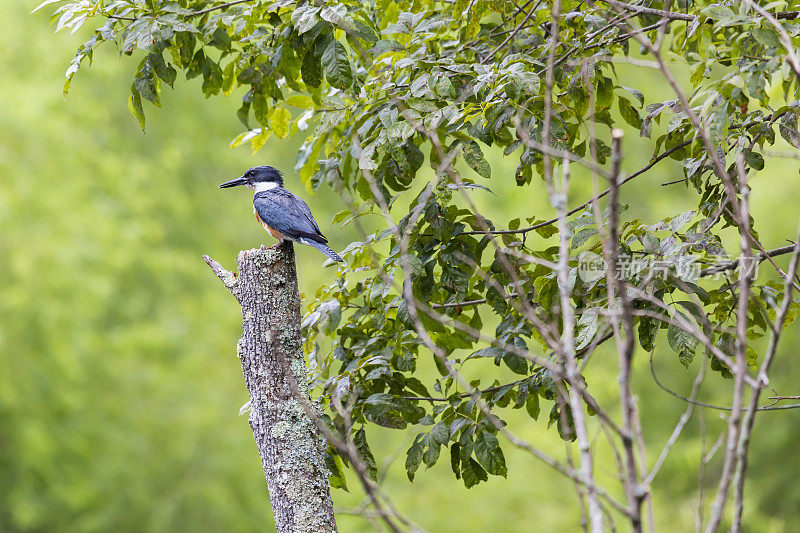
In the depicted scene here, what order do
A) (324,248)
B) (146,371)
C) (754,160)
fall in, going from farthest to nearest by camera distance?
(146,371)
(324,248)
(754,160)

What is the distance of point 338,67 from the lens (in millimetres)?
2865

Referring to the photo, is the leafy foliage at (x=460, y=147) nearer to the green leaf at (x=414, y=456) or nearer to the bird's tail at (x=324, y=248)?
the green leaf at (x=414, y=456)

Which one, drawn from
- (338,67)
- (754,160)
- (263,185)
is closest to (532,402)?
(754,160)

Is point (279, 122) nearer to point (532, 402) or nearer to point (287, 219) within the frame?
point (287, 219)

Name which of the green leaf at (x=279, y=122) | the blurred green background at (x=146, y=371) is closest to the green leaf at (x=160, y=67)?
the green leaf at (x=279, y=122)

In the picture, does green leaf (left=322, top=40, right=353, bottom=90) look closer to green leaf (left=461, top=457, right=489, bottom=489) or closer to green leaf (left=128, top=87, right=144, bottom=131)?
green leaf (left=128, top=87, right=144, bottom=131)

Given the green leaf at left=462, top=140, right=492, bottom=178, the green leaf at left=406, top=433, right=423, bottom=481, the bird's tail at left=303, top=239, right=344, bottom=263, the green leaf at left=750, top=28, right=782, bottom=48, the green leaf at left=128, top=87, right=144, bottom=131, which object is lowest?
the green leaf at left=406, top=433, right=423, bottom=481

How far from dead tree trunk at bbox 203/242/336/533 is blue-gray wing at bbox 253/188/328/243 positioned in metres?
0.96

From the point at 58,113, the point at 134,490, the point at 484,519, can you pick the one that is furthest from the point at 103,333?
the point at 484,519

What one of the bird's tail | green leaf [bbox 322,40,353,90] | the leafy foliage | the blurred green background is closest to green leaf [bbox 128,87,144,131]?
the leafy foliage

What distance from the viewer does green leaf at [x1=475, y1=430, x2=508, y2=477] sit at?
9.11 ft

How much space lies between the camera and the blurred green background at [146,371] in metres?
8.51

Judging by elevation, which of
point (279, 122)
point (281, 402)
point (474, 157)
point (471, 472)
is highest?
point (279, 122)

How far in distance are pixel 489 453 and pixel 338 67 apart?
1.43 meters
